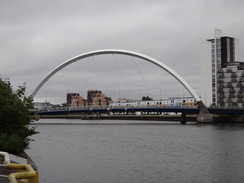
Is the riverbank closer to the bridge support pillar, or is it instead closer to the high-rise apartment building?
the bridge support pillar

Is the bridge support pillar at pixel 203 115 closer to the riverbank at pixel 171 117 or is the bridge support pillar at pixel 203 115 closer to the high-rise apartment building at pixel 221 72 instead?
the riverbank at pixel 171 117

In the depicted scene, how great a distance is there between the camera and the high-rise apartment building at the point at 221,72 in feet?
406

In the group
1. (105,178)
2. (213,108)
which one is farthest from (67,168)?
(213,108)

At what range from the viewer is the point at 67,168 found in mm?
24266

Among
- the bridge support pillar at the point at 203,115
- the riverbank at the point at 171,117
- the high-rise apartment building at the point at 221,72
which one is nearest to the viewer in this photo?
the bridge support pillar at the point at 203,115

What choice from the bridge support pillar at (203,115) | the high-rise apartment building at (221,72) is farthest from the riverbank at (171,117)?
the high-rise apartment building at (221,72)

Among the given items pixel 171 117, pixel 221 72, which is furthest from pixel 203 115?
pixel 221 72

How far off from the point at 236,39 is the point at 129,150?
115m

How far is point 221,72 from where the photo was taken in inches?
5030

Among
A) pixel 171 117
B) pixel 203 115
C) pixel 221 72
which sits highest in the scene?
pixel 221 72

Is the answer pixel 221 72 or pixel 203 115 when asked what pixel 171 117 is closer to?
pixel 221 72

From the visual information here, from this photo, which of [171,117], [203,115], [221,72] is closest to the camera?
[203,115]

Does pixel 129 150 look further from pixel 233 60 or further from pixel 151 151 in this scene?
pixel 233 60

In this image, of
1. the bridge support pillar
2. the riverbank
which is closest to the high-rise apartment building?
the riverbank
